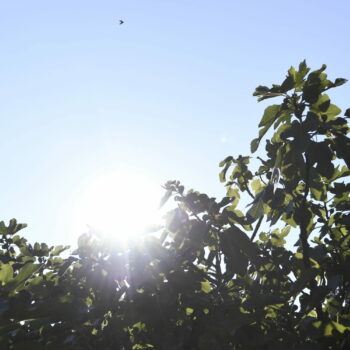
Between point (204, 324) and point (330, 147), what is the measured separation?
1465mm

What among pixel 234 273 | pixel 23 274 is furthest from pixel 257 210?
pixel 23 274

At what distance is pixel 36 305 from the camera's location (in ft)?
6.88

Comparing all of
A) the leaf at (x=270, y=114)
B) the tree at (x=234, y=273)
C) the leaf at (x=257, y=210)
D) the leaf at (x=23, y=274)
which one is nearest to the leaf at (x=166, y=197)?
the tree at (x=234, y=273)

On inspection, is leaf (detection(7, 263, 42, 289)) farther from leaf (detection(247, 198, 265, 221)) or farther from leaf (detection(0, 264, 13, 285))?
leaf (detection(247, 198, 265, 221))

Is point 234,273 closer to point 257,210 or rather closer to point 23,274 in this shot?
point 257,210

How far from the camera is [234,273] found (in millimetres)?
2953

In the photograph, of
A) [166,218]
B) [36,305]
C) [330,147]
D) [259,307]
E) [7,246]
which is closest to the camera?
[36,305]

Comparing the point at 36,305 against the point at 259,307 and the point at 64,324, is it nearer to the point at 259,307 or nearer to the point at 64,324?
the point at 64,324

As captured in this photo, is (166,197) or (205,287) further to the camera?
(166,197)

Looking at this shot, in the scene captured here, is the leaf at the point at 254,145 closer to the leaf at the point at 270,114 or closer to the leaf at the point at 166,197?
the leaf at the point at 270,114

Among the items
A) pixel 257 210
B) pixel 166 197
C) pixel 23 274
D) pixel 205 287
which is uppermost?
pixel 166 197

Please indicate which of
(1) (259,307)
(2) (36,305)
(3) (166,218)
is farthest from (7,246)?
(1) (259,307)

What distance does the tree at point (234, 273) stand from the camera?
8.02 ft

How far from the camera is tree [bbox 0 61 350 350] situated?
2.45 metres
